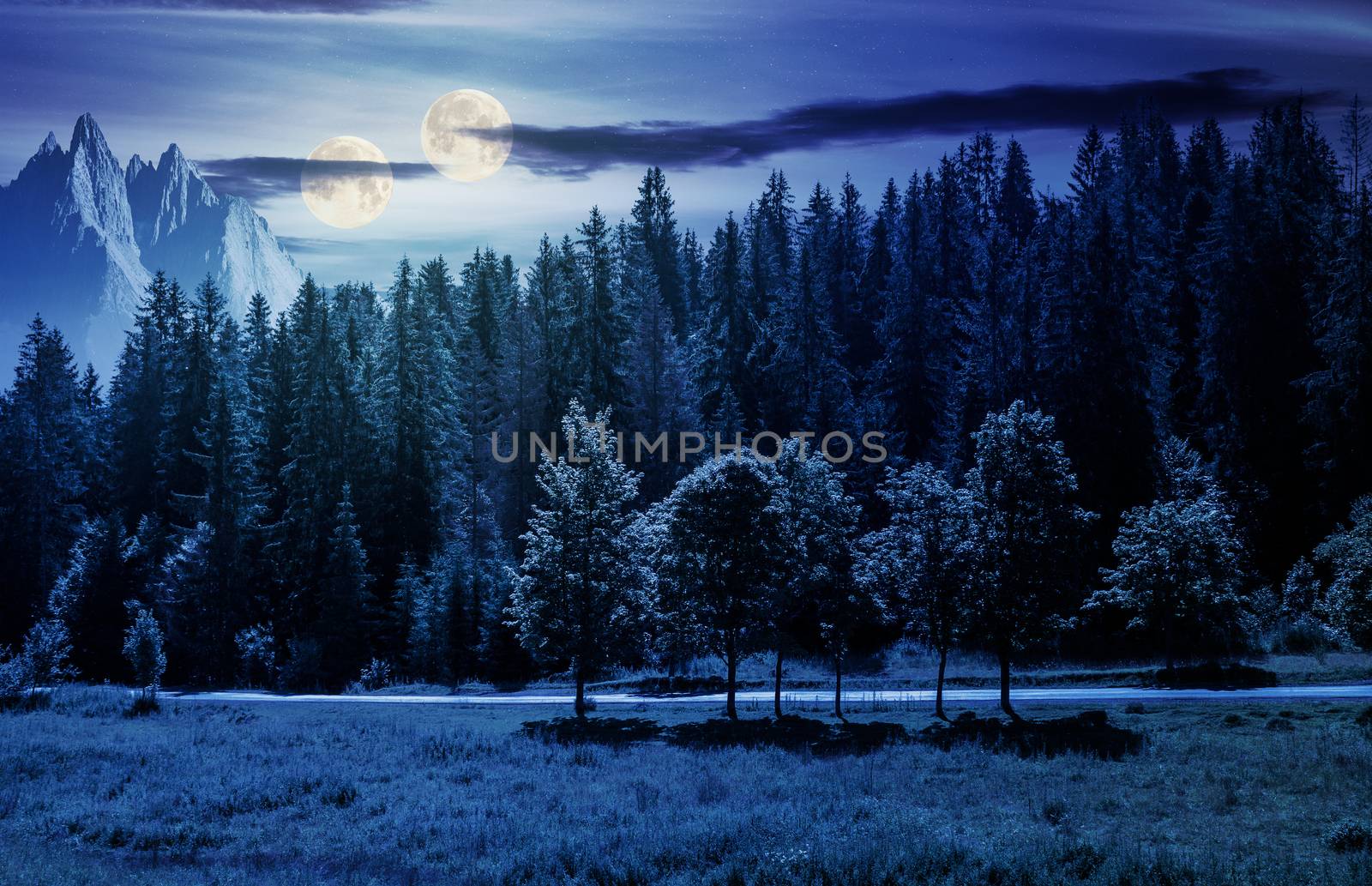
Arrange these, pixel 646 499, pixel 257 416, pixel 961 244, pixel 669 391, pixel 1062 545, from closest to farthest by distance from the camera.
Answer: pixel 1062 545 → pixel 646 499 → pixel 669 391 → pixel 257 416 → pixel 961 244

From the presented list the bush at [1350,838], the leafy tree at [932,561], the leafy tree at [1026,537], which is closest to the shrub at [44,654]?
the leafy tree at [932,561]

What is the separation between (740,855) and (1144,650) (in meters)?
30.2

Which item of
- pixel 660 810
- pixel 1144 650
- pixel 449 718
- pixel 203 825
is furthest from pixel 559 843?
pixel 1144 650

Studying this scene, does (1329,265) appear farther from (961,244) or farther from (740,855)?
(740,855)

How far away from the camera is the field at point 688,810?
50.4 ft

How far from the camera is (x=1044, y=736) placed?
24219 millimetres

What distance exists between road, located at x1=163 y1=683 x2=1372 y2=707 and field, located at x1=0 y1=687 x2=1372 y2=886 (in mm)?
2317

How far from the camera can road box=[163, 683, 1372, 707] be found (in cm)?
2730

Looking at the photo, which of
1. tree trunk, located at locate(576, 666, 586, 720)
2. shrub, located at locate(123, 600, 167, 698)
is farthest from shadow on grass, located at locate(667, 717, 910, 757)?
shrub, located at locate(123, 600, 167, 698)

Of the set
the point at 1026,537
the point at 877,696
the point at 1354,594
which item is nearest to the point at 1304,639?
the point at 1354,594

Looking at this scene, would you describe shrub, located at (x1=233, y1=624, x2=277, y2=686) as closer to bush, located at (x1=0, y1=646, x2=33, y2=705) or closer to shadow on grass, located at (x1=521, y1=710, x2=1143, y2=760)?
bush, located at (x1=0, y1=646, x2=33, y2=705)

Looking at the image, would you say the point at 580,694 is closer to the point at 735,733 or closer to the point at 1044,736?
the point at 735,733

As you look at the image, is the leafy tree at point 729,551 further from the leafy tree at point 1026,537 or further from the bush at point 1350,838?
the bush at point 1350,838

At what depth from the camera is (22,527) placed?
210 feet
